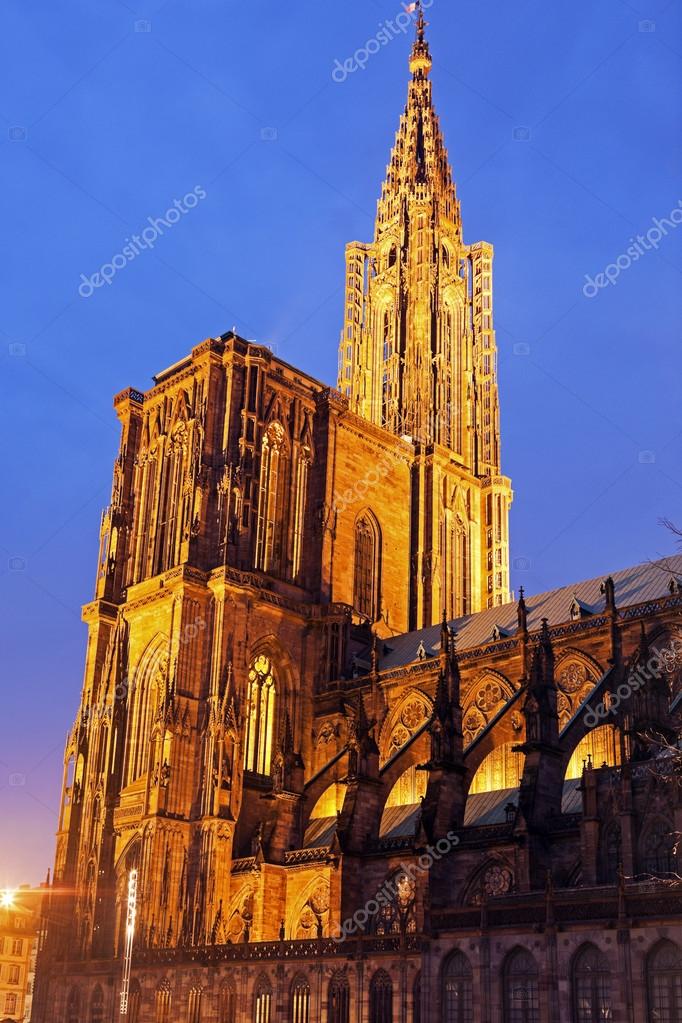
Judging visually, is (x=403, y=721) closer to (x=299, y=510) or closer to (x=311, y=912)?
(x=311, y=912)

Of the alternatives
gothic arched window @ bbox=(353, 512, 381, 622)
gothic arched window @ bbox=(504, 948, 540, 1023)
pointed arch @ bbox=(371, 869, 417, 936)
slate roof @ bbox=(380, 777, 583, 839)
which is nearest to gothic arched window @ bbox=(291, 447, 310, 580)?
gothic arched window @ bbox=(353, 512, 381, 622)

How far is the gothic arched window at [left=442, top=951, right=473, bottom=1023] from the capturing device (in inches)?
1243

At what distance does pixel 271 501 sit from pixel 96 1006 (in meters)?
25.9

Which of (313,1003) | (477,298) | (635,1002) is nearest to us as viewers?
(635,1002)

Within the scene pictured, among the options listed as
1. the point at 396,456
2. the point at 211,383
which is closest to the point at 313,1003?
the point at 211,383

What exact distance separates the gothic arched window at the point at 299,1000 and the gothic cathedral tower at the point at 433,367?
30002 mm

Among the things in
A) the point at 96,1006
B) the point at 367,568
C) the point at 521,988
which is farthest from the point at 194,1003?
the point at 367,568

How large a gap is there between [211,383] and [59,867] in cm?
2557

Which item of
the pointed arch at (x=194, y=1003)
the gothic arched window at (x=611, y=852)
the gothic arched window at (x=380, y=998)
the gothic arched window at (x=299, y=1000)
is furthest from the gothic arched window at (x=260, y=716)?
the gothic arched window at (x=611, y=852)

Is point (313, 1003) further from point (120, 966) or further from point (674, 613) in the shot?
point (674, 613)

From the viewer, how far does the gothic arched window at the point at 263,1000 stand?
37.8m

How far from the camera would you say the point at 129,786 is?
181 ft

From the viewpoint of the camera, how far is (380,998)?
34062mm

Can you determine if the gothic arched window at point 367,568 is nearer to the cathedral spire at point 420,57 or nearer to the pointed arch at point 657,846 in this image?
the pointed arch at point 657,846
